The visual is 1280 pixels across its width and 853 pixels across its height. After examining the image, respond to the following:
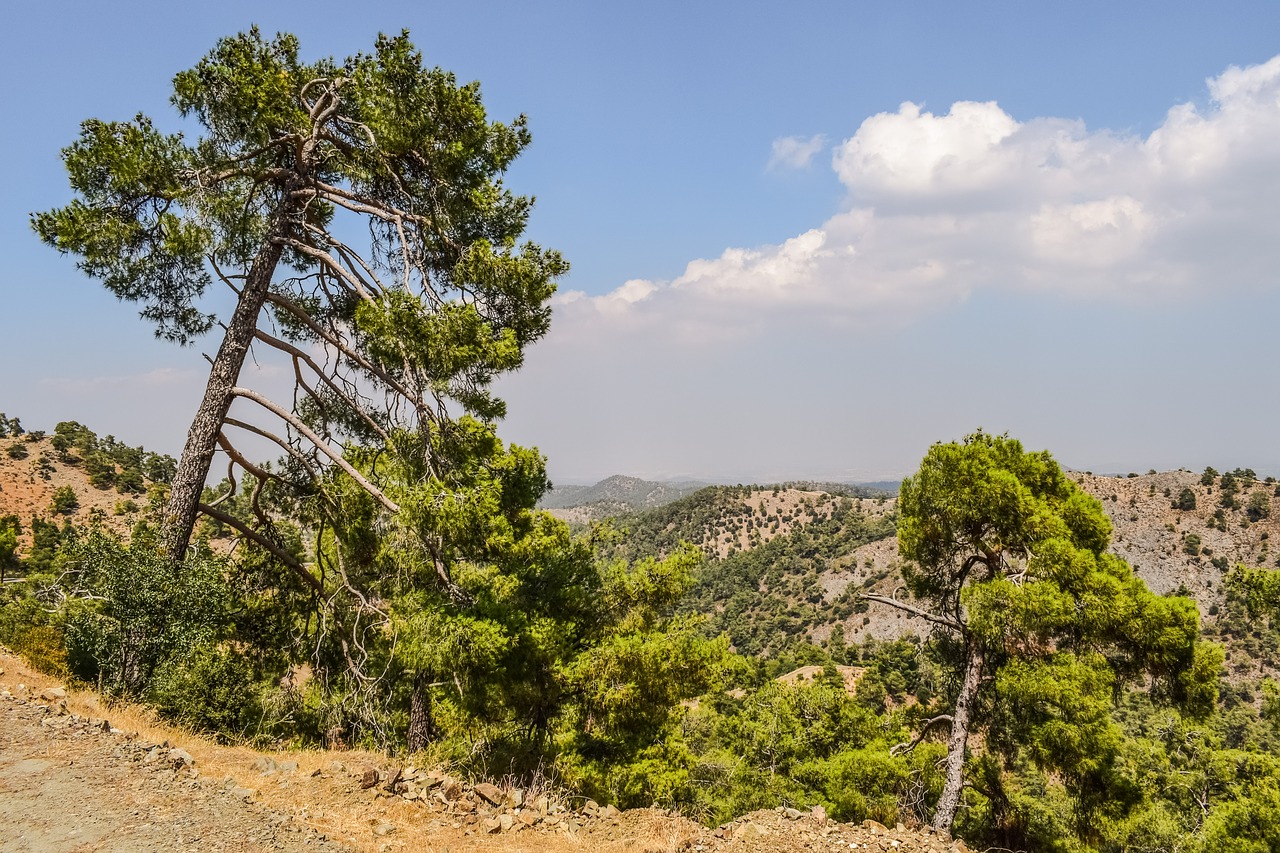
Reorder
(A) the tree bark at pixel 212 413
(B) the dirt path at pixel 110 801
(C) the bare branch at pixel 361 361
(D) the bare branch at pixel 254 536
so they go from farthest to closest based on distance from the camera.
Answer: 1. (D) the bare branch at pixel 254 536
2. (A) the tree bark at pixel 212 413
3. (C) the bare branch at pixel 361 361
4. (B) the dirt path at pixel 110 801

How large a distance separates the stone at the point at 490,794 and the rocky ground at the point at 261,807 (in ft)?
0.05

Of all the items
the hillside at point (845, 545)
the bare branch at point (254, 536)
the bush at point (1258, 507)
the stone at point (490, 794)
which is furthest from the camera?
the bush at point (1258, 507)

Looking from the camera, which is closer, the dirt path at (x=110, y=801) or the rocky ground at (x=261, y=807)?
the dirt path at (x=110, y=801)

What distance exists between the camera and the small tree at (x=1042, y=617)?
9.52 metres

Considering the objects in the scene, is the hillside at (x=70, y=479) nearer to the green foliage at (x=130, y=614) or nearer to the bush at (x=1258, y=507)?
the green foliage at (x=130, y=614)

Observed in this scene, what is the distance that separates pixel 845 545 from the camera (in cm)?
8681

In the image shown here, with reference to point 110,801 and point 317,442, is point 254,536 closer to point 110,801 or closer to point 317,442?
point 317,442

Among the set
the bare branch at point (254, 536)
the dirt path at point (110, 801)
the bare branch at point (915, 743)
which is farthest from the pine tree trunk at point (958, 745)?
the bare branch at point (254, 536)

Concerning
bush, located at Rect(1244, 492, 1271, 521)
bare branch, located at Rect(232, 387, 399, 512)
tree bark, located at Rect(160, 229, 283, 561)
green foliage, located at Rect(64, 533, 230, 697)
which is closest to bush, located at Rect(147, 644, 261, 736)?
green foliage, located at Rect(64, 533, 230, 697)

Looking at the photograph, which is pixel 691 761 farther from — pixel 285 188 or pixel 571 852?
pixel 285 188

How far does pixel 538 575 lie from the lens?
416 inches

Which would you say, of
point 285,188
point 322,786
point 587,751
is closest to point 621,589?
point 587,751

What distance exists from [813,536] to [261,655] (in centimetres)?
9200

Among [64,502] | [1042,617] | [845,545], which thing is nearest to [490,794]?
[1042,617]
